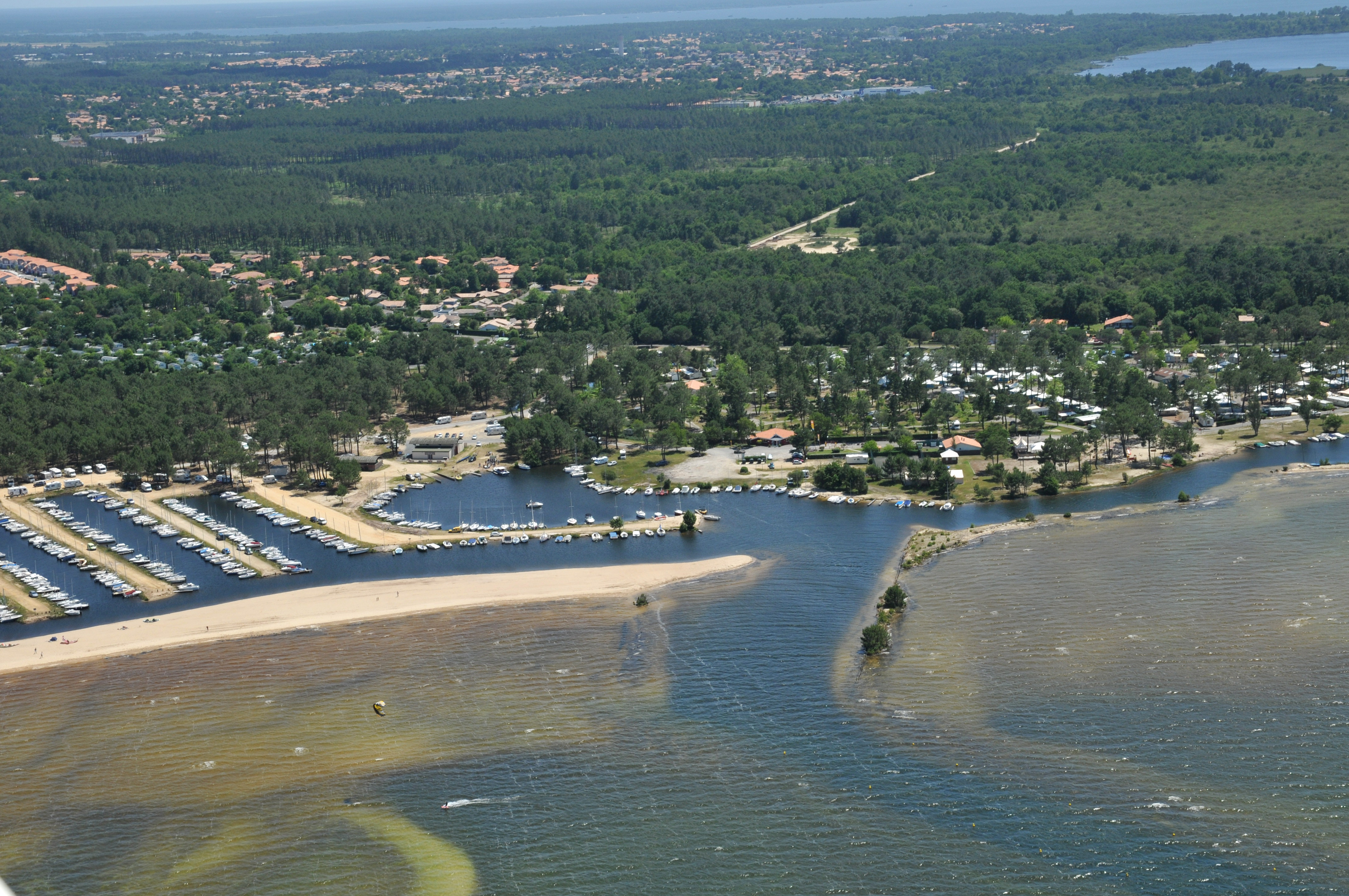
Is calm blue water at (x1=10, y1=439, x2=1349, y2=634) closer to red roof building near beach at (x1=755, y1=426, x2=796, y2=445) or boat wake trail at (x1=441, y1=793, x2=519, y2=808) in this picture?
red roof building near beach at (x1=755, y1=426, x2=796, y2=445)

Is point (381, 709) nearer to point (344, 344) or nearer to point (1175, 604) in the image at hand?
point (1175, 604)

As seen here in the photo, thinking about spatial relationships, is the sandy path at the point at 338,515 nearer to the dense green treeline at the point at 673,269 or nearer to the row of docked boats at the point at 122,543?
the dense green treeline at the point at 673,269

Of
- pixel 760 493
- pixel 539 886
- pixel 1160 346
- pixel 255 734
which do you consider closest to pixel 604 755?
pixel 539 886

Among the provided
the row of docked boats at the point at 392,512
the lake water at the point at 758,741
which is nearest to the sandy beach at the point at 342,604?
the lake water at the point at 758,741

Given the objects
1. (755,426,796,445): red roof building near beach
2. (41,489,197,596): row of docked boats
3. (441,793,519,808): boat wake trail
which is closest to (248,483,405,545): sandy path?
(41,489,197,596): row of docked boats

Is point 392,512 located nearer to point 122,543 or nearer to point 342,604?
point 342,604

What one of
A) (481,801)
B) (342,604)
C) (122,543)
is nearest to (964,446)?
(342,604)
